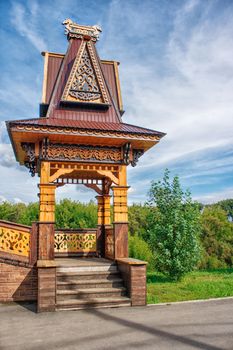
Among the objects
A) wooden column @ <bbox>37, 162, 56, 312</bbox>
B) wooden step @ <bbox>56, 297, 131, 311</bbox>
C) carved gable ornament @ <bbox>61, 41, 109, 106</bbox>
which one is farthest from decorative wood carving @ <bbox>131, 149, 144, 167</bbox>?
wooden step @ <bbox>56, 297, 131, 311</bbox>

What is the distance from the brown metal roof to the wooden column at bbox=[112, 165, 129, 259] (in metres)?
1.15

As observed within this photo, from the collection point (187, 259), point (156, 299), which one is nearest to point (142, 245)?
point (187, 259)

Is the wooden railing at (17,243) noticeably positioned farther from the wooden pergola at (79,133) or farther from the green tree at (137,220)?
the green tree at (137,220)

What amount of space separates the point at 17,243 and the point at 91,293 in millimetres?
2199

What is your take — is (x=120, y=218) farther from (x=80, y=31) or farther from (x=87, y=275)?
(x=80, y=31)

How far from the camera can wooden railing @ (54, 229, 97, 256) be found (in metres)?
11.3

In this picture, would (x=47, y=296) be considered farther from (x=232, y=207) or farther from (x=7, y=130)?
(x=232, y=207)

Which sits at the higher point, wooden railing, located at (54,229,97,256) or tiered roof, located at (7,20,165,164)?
tiered roof, located at (7,20,165,164)

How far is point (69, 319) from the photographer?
5961mm

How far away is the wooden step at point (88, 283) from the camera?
734cm

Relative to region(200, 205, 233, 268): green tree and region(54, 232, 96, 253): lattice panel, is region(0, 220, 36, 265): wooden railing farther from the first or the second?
region(200, 205, 233, 268): green tree

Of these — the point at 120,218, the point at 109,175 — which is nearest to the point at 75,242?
the point at 120,218

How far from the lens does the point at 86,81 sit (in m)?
9.73

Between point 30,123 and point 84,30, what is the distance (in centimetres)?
410
